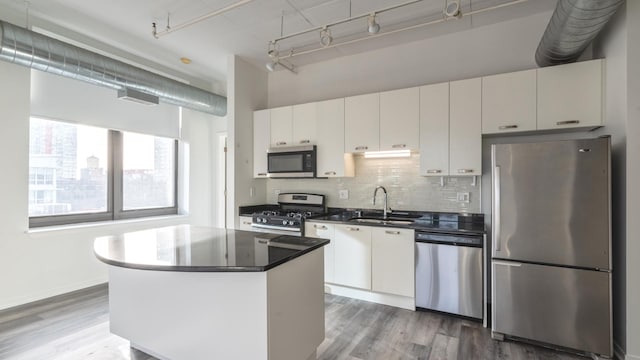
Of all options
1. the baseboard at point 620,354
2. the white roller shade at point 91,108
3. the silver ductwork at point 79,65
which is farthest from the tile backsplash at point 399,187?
the white roller shade at point 91,108

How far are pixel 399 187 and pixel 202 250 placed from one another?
8.28ft

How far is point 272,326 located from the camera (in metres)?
1.64

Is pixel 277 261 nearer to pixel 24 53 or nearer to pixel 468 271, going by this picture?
pixel 468 271

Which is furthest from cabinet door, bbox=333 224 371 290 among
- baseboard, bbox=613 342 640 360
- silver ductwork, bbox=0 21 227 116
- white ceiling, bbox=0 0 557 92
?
silver ductwork, bbox=0 21 227 116

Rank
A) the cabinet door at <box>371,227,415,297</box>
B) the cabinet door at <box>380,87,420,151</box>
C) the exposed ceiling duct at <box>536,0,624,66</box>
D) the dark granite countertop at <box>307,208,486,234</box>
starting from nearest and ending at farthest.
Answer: the exposed ceiling duct at <box>536,0,624,66</box> → the dark granite countertop at <box>307,208,486,234</box> → the cabinet door at <box>371,227,415,297</box> → the cabinet door at <box>380,87,420,151</box>

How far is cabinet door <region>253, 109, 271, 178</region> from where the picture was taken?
166 inches

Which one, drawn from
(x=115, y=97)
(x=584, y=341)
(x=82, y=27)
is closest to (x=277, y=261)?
(x=584, y=341)

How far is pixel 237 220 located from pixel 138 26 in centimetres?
253

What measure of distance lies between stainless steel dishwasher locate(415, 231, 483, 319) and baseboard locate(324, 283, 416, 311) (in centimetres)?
13

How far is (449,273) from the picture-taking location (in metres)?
2.86

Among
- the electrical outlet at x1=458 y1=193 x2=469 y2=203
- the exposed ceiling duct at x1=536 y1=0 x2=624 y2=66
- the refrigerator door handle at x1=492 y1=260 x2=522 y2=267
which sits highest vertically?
the exposed ceiling duct at x1=536 y1=0 x2=624 y2=66

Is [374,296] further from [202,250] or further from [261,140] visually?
[261,140]

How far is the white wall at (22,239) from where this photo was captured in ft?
10.0

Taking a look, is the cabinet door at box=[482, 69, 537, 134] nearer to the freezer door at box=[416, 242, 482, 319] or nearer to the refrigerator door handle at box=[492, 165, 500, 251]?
the refrigerator door handle at box=[492, 165, 500, 251]
